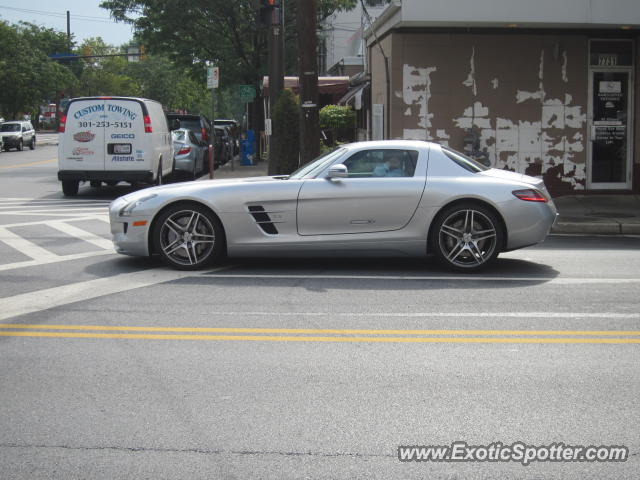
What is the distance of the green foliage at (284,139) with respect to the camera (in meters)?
21.4

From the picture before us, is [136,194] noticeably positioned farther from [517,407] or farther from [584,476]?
[584,476]

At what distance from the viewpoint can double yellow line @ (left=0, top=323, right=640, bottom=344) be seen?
6254 millimetres

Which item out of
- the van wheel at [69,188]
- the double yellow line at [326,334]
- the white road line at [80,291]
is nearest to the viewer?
the double yellow line at [326,334]

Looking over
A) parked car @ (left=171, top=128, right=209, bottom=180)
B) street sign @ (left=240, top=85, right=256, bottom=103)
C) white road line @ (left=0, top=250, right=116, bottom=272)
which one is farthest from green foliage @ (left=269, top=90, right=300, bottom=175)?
white road line @ (left=0, top=250, right=116, bottom=272)

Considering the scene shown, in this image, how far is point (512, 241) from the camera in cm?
911

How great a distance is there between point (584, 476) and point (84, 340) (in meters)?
3.74

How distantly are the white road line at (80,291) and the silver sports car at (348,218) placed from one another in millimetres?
356

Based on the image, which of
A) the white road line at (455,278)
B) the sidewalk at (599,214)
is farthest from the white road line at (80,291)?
the sidewalk at (599,214)

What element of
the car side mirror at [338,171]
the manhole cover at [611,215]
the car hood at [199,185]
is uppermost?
the car side mirror at [338,171]

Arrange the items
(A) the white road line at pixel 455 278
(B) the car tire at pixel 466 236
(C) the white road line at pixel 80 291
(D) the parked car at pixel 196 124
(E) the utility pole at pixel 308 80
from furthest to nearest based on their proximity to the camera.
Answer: (D) the parked car at pixel 196 124, (E) the utility pole at pixel 308 80, (B) the car tire at pixel 466 236, (A) the white road line at pixel 455 278, (C) the white road line at pixel 80 291

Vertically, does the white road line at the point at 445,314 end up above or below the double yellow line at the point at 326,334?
above

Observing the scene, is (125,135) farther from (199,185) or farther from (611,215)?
(611,215)

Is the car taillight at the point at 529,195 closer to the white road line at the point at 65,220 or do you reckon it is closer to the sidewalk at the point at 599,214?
the sidewalk at the point at 599,214

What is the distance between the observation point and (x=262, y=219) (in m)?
9.11
